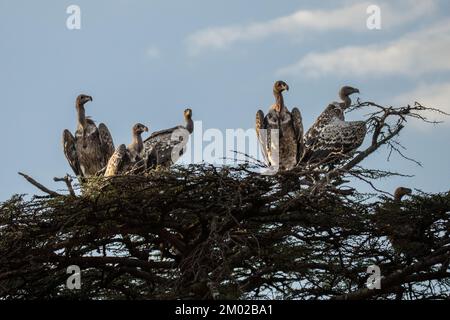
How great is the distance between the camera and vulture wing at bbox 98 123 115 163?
2406 cm

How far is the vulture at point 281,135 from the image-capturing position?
22188mm

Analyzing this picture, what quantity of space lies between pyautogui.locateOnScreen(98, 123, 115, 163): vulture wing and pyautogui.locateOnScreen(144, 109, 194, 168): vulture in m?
1.49

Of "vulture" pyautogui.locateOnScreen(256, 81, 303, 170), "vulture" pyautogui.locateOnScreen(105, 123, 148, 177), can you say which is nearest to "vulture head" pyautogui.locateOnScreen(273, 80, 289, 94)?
"vulture" pyautogui.locateOnScreen(256, 81, 303, 170)

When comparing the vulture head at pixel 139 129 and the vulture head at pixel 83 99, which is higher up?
the vulture head at pixel 83 99

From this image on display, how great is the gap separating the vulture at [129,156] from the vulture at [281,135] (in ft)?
6.96

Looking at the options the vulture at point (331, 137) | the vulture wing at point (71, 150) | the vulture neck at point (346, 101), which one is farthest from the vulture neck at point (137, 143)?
the vulture neck at point (346, 101)

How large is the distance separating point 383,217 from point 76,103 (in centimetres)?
850

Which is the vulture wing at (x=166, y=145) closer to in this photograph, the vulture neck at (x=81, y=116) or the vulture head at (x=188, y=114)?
the vulture head at (x=188, y=114)

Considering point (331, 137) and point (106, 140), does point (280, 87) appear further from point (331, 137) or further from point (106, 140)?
point (106, 140)

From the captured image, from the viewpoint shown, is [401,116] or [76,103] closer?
[401,116]

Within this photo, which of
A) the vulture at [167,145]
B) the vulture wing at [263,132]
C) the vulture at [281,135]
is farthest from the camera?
the vulture at [167,145]
